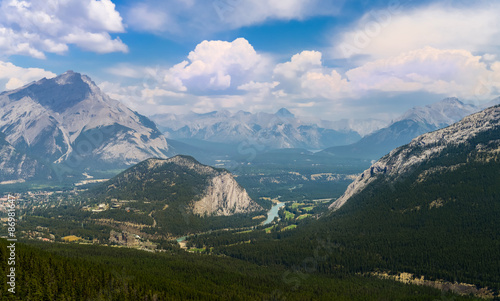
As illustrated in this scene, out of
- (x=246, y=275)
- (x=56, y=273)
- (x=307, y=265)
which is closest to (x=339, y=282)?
(x=307, y=265)

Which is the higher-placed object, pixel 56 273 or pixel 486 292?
pixel 56 273

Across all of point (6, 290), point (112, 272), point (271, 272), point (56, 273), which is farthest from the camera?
point (271, 272)

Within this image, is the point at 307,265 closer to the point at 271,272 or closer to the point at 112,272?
the point at 271,272

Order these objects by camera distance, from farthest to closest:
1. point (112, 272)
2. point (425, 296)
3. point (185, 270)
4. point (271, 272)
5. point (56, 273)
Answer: point (271, 272), point (185, 270), point (425, 296), point (112, 272), point (56, 273)

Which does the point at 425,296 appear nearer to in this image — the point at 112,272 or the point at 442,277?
the point at 442,277

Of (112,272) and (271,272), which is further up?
(112,272)

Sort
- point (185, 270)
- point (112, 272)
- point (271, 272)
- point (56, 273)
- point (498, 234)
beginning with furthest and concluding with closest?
point (498, 234) < point (271, 272) < point (185, 270) < point (112, 272) < point (56, 273)

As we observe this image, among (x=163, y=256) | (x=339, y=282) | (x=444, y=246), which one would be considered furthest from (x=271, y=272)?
(x=444, y=246)

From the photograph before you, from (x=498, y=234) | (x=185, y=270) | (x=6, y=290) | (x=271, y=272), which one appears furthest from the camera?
(x=498, y=234)

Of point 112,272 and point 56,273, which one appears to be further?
point 112,272
